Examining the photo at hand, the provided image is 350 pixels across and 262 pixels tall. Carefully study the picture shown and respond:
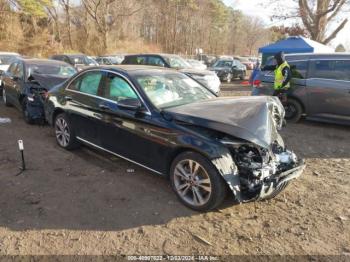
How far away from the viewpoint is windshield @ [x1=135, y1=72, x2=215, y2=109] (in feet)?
14.6

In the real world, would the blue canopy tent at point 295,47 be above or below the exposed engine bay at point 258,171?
above

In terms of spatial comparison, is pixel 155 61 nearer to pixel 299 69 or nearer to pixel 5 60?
pixel 299 69

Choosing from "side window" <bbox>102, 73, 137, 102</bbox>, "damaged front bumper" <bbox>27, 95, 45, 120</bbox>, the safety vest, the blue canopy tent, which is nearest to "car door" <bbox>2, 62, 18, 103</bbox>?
"damaged front bumper" <bbox>27, 95, 45, 120</bbox>

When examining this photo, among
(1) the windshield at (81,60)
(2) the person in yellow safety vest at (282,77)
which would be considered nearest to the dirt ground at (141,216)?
(2) the person in yellow safety vest at (282,77)

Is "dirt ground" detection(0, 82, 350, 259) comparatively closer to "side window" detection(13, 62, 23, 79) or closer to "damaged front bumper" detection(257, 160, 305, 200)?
"damaged front bumper" detection(257, 160, 305, 200)

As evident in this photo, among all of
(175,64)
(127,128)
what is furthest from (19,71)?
(175,64)

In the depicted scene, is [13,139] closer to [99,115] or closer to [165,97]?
[99,115]

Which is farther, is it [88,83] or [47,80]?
[47,80]

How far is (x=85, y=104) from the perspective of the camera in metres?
5.27

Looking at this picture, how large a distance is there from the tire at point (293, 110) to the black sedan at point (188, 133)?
416 cm

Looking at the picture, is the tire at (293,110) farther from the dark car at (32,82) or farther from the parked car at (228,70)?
the parked car at (228,70)

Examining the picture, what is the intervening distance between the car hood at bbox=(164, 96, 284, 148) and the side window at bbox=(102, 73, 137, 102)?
744 millimetres

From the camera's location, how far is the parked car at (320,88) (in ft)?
25.0

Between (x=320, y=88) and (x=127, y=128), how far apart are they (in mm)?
5541
